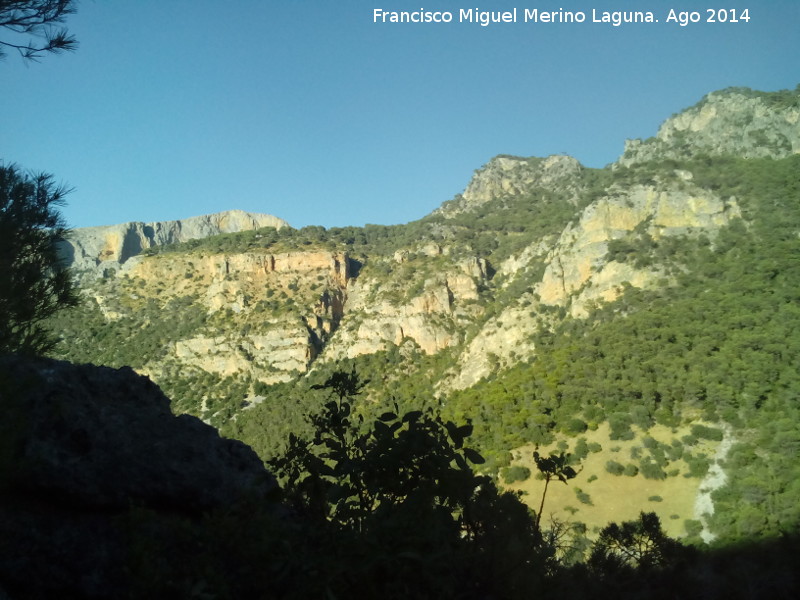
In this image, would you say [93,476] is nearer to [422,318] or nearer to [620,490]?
[620,490]

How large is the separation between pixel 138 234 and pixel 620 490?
114 meters

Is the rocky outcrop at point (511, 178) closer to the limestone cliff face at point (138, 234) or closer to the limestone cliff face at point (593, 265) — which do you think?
the limestone cliff face at point (593, 265)

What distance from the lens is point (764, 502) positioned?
18.8m

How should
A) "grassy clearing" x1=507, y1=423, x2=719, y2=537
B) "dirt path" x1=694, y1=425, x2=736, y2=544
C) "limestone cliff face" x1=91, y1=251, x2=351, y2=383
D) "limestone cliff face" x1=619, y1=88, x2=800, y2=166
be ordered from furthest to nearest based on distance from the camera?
"limestone cliff face" x1=91, y1=251, x2=351, y2=383
"limestone cliff face" x1=619, y1=88, x2=800, y2=166
"grassy clearing" x1=507, y1=423, x2=719, y2=537
"dirt path" x1=694, y1=425, x2=736, y2=544

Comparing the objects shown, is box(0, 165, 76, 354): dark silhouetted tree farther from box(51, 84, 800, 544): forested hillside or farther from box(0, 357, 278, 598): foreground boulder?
box(51, 84, 800, 544): forested hillside

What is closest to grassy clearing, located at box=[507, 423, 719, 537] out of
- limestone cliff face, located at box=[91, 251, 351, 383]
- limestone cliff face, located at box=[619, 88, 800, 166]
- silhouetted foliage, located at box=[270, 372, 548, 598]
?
silhouetted foliage, located at box=[270, 372, 548, 598]

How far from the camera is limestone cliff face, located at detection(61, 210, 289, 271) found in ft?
308

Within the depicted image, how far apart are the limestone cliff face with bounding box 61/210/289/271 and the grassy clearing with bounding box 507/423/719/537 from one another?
80188mm

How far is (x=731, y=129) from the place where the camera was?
200 feet

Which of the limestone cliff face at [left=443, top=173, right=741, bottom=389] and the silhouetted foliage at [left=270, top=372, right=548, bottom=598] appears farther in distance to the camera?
the limestone cliff face at [left=443, top=173, right=741, bottom=389]

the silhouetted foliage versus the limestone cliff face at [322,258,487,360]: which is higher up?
the limestone cliff face at [322,258,487,360]

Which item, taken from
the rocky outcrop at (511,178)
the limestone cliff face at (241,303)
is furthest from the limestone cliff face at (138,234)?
the rocky outcrop at (511,178)

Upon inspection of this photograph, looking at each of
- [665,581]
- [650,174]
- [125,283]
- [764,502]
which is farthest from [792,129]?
[125,283]

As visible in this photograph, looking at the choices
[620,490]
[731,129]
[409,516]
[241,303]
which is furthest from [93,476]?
[731,129]
